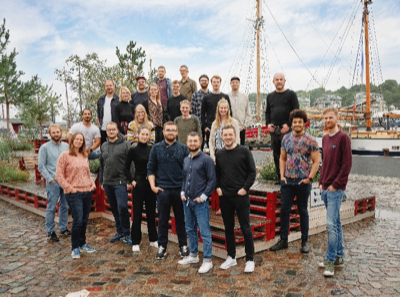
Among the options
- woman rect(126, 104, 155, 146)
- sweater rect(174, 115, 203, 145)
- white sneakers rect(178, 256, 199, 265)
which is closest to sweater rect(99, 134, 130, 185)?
woman rect(126, 104, 155, 146)

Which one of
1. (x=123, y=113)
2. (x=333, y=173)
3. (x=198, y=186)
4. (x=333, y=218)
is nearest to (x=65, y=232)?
(x=123, y=113)

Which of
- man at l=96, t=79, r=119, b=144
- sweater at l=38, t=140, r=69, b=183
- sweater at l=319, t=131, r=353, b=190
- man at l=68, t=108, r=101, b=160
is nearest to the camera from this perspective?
sweater at l=319, t=131, r=353, b=190

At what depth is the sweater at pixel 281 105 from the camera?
565 cm

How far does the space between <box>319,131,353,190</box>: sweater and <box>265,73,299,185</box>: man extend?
1488mm

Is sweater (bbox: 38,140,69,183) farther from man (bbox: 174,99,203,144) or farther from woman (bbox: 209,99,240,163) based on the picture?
woman (bbox: 209,99,240,163)

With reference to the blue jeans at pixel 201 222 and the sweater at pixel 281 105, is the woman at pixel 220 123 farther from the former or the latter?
the blue jeans at pixel 201 222

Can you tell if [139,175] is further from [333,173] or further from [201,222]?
[333,173]

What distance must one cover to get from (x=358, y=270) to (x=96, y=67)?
1692 centimetres

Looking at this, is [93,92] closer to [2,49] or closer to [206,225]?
[2,49]

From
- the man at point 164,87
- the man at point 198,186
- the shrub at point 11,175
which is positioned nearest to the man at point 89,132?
the man at point 164,87

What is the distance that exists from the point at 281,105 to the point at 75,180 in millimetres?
3579

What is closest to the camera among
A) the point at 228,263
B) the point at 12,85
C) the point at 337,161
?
the point at 337,161

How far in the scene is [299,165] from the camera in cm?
482

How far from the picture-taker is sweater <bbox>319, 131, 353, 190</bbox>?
4039mm
